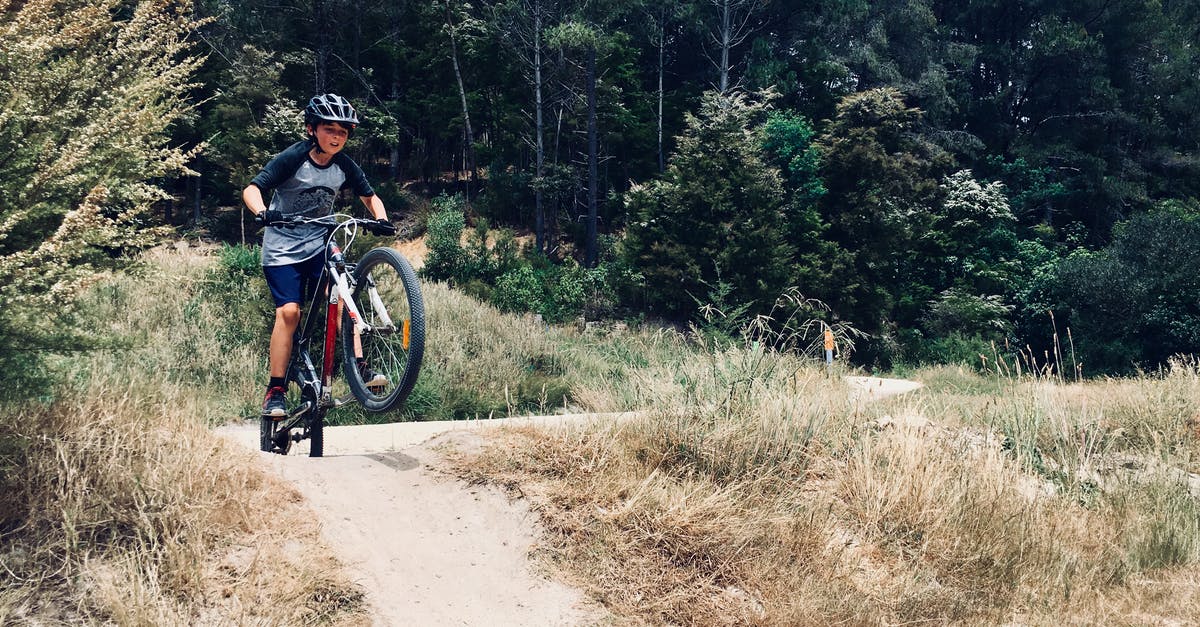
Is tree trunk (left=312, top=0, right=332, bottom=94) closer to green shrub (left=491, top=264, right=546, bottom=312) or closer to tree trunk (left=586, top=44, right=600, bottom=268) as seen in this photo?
tree trunk (left=586, top=44, right=600, bottom=268)

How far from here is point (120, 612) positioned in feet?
11.1

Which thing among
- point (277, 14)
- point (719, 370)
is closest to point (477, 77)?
point (277, 14)

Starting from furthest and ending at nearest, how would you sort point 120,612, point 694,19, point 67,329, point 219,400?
point 694,19, point 219,400, point 67,329, point 120,612

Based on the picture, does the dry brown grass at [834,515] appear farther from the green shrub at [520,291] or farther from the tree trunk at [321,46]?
the tree trunk at [321,46]

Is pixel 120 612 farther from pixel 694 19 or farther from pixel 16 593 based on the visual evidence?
pixel 694 19

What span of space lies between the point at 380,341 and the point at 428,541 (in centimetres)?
145

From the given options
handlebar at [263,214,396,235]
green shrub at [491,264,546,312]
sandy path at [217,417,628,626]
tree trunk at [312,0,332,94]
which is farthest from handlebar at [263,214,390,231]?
tree trunk at [312,0,332,94]

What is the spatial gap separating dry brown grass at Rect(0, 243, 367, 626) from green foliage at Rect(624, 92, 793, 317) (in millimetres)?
20231

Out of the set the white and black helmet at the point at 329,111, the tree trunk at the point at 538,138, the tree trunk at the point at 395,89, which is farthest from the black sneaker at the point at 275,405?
the tree trunk at the point at 395,89

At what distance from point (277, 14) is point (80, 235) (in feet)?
105

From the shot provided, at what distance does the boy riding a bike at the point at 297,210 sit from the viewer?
17.0 ft

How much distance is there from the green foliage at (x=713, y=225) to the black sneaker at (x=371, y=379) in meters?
19.2

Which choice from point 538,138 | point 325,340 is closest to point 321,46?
point 538,138

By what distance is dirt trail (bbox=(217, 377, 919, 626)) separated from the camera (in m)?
3.99
